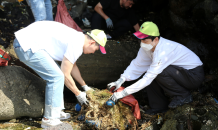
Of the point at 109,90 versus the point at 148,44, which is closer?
the point at 148,44

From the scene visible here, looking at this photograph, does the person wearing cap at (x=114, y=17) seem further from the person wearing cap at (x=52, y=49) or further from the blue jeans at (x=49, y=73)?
the blue jeans at (x=49, y=73)

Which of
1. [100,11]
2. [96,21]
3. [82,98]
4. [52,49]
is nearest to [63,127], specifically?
[82,98]

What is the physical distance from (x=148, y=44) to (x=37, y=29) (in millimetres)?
1450

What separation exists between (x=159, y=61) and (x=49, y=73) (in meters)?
1.44

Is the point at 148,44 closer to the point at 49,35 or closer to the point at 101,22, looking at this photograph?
the point at 49,35

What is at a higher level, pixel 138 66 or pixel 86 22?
pixel 86 22

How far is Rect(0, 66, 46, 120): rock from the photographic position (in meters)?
2.54

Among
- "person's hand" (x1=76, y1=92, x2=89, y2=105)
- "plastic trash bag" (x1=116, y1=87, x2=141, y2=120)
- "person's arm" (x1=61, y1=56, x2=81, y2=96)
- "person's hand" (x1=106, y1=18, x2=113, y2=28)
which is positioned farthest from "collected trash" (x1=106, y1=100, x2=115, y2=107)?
"person's hand" (x1=106, y1=18, x2=113, y2=28)

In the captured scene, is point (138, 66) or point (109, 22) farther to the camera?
point (109, 22)

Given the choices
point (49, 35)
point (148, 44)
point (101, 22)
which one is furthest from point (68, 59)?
point (101, 22)

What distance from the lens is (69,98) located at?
11.2 ft

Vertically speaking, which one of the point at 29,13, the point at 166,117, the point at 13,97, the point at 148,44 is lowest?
the point at 166,117

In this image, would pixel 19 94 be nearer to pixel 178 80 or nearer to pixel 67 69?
pixel 67 69

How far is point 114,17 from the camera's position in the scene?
444 centimetres
